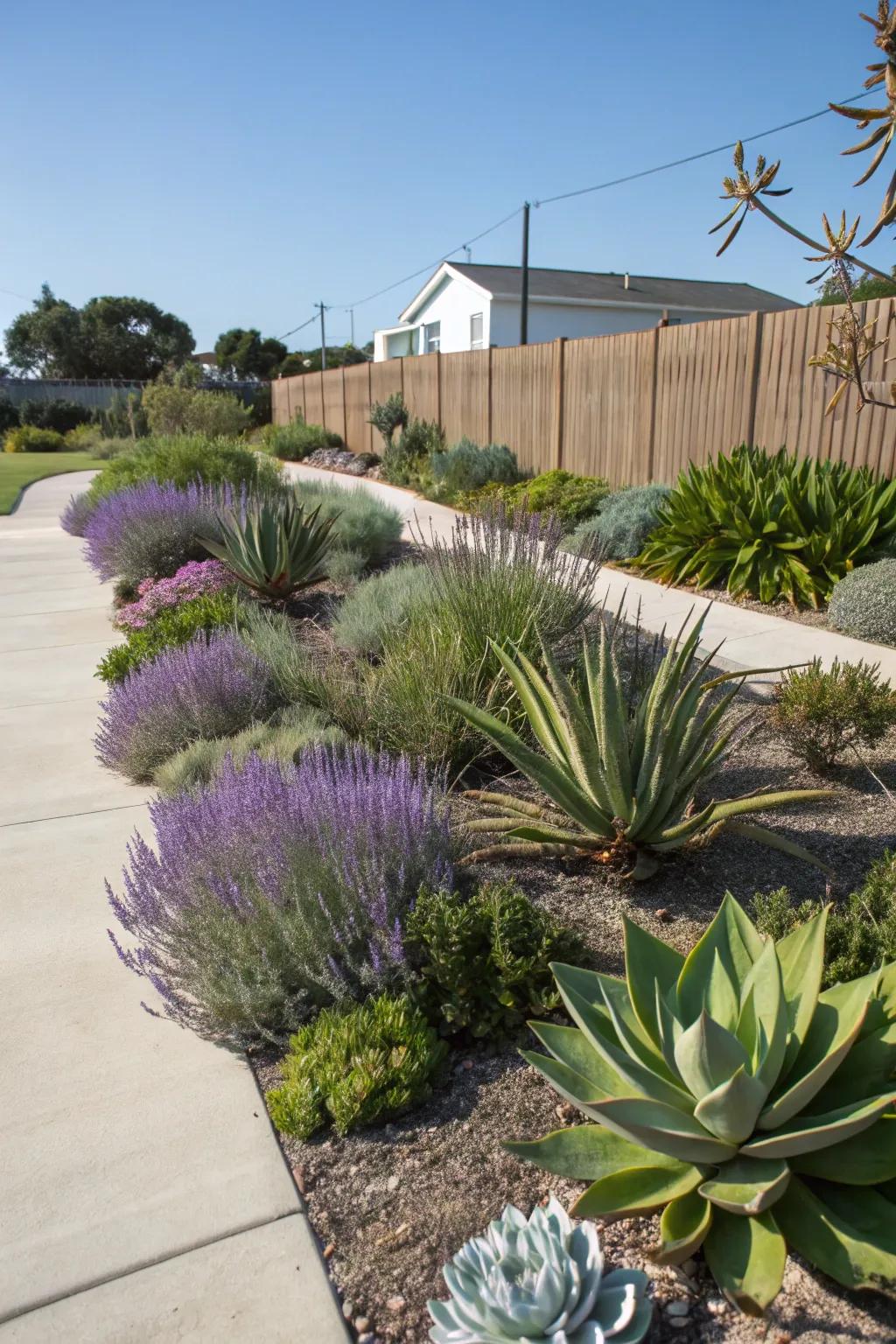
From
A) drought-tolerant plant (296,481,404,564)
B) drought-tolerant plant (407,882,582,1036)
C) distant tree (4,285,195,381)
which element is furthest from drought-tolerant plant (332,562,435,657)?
distant tree (4,285,195,381)

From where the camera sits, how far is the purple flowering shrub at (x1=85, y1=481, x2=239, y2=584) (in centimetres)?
956

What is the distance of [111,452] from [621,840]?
3019 cm

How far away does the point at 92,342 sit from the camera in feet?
215

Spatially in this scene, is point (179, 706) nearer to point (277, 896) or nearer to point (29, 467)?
point (277, 896)

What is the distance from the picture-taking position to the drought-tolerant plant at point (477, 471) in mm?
16703

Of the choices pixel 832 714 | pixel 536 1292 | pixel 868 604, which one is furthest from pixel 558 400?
pixel 536 1292

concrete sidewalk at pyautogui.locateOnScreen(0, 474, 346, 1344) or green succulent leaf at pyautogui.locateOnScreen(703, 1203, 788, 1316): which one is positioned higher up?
green succulent leaf at pyautogui.locateOnScreen(703, 1203, 788, 1316)

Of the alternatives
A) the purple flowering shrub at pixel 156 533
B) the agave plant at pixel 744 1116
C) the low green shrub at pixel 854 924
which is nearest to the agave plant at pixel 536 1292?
the agave plant at pixel 744 1116

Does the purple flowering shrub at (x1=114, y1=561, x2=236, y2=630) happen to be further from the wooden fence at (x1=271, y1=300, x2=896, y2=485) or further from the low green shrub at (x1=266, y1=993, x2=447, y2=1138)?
the low green shrub at (x1=266, y1=993, x2=447, y2=1138)

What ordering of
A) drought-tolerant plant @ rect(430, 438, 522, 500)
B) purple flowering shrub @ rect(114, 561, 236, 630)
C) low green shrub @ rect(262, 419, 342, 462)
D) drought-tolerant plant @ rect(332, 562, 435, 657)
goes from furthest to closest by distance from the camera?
low green shrub @ rect(262, 419, 342, 462), drought-tolerant plant @ rect(430, 438, 522, 500), purple flowering shrub @ rect(114, 561, 236, 630), drought-tolerant plant @ rect(332, 562, 435, 657)

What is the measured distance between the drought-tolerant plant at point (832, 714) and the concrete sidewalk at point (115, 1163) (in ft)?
10.2

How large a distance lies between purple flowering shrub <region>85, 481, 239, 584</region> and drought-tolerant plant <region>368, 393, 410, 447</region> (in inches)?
527

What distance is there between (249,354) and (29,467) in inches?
1719

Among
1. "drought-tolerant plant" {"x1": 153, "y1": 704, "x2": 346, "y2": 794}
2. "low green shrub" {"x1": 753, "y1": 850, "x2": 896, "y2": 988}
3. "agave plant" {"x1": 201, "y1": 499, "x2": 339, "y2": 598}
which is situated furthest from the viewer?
"agave plant" {"x1": 201, "y1": 499, "x2": 339, "y2": 598}
